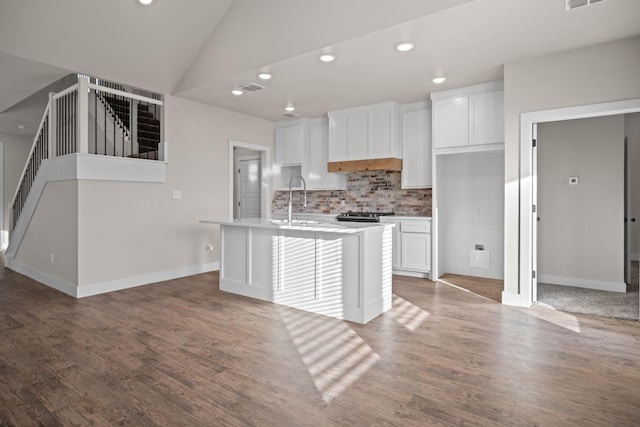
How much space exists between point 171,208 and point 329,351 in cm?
372

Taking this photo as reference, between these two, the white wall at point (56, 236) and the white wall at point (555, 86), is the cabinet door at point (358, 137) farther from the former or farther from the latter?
the white wall at point (56, 236)

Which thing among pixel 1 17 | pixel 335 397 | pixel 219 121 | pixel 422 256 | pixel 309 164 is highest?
pixel 1 17

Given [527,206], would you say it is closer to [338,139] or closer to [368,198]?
[368,198]

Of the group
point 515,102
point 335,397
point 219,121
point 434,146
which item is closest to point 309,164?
point 219,121

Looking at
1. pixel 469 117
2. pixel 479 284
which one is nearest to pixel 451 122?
pixel 469 117

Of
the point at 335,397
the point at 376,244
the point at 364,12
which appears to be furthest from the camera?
the point at 376,244

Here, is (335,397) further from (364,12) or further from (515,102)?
(515,102)

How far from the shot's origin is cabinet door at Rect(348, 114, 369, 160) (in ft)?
20.1

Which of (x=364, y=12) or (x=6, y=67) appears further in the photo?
(x=6, y=67)

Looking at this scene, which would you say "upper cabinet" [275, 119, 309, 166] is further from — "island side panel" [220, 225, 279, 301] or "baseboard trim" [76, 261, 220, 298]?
"island side panel" [220, 225, 279, 301]

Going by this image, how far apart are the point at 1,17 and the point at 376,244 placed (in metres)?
4.56

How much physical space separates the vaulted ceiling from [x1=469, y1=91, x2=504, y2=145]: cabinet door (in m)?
0.29

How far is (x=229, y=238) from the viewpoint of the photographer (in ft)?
15.5

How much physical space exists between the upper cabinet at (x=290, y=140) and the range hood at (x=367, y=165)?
0.85m
